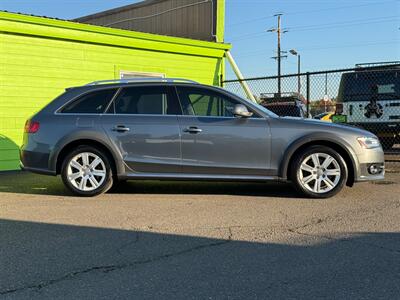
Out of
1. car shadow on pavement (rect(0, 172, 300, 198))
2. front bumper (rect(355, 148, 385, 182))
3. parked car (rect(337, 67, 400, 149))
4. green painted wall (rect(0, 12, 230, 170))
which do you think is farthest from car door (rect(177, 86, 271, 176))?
parked car (rect(337, 67, 400, 149))

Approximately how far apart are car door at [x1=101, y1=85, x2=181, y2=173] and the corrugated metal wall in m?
7.33

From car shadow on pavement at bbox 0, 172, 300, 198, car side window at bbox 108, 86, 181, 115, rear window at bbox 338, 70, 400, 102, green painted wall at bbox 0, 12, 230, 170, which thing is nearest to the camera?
car side window at bbox 108, 86, 181, 115

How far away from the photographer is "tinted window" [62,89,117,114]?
292 inches

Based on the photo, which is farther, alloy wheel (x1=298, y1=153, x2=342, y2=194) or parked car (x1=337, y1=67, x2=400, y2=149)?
parked car (x1=337, y1=67, x2=400, y2=149)

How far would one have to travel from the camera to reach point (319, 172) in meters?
7.07

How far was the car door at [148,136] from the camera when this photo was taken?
720cm

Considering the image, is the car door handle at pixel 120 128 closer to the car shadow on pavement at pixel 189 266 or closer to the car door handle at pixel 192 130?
the car door handle at pixel 192 130

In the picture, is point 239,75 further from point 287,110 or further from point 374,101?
point 374,101

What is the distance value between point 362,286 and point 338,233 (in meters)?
1.51

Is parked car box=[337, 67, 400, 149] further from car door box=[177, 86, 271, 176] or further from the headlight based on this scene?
car door box=[177, 86, 271, 176]

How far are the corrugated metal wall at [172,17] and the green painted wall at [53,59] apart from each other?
1360 millimetres

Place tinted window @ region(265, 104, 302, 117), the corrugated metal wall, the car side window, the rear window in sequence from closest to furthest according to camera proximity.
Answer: the car side window → the rear window → tinted window @ region(265, 104, 302, 117) → the corrugated metal wall

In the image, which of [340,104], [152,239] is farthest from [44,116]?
[340,104]

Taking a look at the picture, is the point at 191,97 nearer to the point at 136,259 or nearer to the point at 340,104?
the point at 136,259
